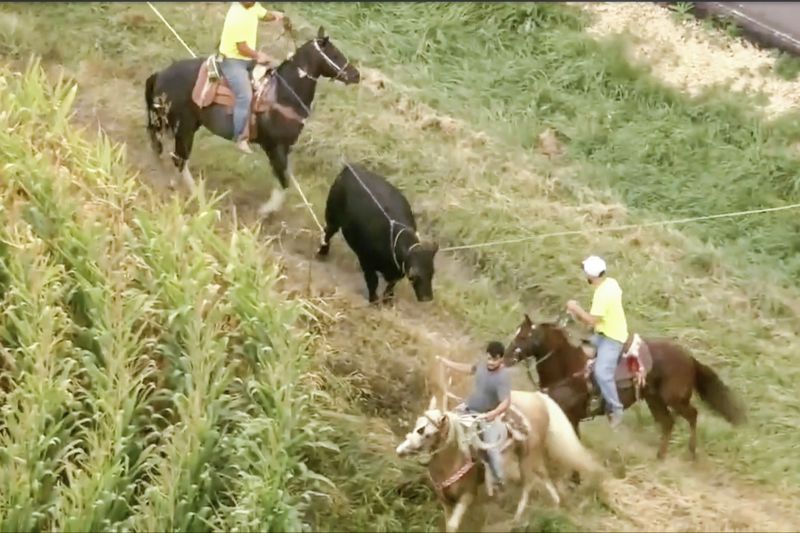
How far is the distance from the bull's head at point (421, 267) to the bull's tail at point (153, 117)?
2.83m

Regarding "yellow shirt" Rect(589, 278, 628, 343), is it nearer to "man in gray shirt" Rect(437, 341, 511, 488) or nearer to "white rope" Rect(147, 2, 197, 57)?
"man in gray shirt" Rect(437, 341, 511, 488)

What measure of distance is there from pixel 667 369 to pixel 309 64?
13.0 feet

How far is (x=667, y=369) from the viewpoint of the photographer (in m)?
8.05

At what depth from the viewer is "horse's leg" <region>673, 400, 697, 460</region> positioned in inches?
323

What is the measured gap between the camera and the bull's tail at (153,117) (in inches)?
400

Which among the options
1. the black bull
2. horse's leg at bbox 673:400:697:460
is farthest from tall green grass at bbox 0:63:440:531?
horse's leg at bbox 673:400:697:460

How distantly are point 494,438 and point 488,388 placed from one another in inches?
11.8

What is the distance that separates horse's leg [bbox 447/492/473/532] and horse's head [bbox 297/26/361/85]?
163 inches

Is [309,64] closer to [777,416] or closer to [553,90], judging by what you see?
[553,90]

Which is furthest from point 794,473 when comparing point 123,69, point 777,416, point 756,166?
point 123,69

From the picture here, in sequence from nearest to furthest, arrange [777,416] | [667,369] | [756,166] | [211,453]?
[211,453]
[667,369]
[777,416]
[756,166]

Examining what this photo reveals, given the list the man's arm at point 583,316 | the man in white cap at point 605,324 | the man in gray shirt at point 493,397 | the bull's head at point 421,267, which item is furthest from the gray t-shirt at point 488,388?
the bull's head at point 421,267

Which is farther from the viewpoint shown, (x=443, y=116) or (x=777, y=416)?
(x=443, y=116)

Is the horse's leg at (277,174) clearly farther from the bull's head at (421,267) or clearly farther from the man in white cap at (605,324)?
the man in white cap at (605,324)
